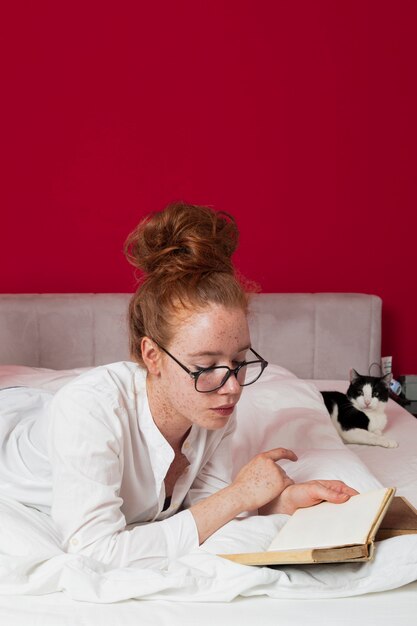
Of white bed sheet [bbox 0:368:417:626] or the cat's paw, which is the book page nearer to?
white bed sheet [bbox 0:368:417:626]

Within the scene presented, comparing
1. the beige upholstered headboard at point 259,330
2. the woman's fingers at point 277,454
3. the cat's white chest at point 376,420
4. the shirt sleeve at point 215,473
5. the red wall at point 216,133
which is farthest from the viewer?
the red wall at point 216,133

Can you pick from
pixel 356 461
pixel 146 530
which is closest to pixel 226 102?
pixel 356 461

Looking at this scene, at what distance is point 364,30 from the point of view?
11.9 ft

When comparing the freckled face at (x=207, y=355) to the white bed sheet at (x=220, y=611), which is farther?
the freckled face at (x=207, y=355)

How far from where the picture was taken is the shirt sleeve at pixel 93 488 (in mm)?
1468

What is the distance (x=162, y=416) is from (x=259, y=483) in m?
0.24

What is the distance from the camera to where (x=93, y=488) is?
57.8 inches

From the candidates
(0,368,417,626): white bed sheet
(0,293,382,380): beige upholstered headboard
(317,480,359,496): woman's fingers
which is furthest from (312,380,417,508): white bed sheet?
(0,368,417,626): white bed sheet

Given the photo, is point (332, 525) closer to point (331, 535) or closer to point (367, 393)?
point (331, 535)

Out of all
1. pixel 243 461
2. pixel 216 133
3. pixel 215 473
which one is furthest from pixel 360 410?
pixel 216 133

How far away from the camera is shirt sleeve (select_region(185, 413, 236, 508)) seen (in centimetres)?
190

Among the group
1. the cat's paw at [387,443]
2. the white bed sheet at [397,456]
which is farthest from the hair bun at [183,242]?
the cat's paw at [387,443]

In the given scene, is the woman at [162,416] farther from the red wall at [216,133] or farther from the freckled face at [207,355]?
the red wall at [216,133]

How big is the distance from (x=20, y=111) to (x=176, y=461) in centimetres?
230
